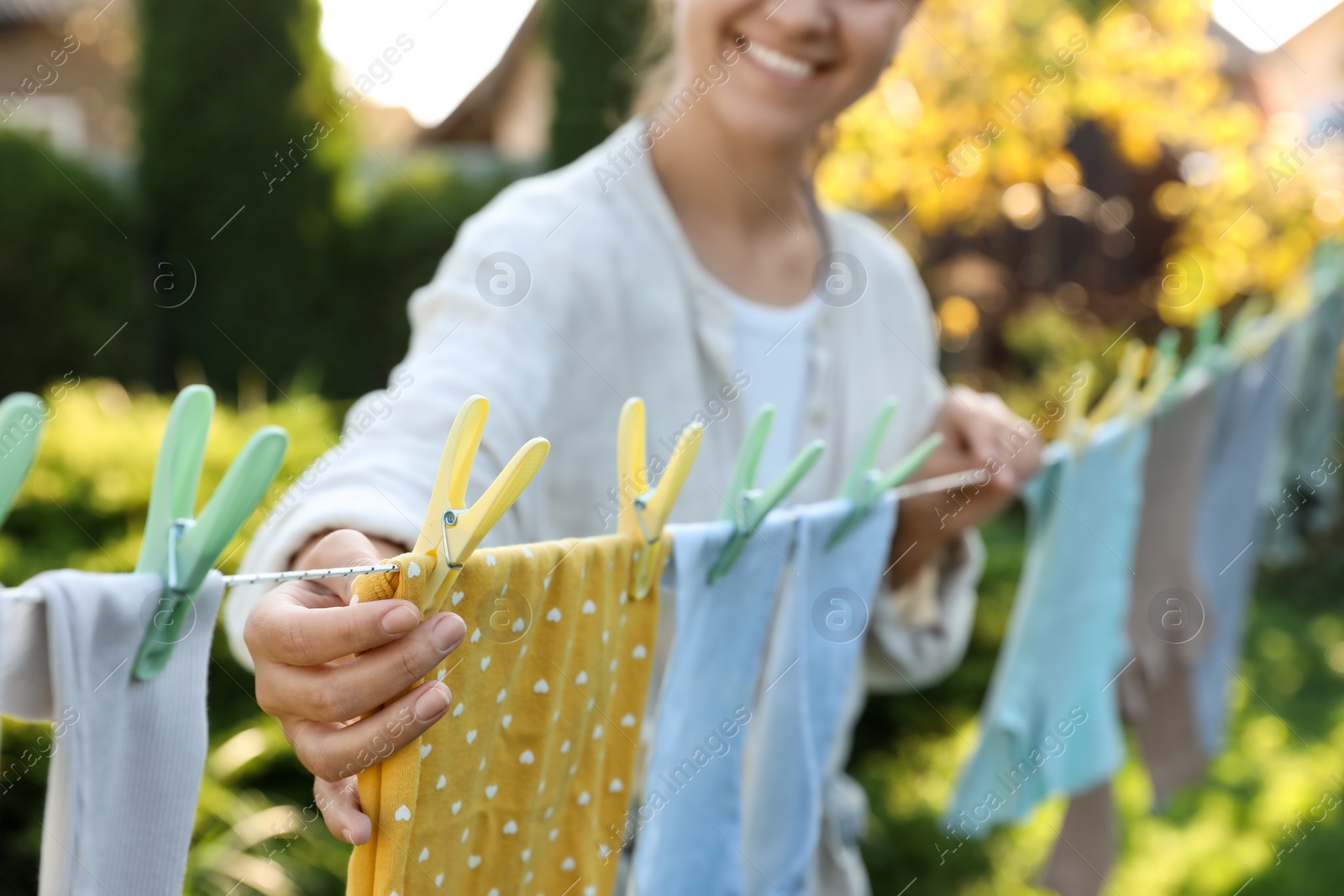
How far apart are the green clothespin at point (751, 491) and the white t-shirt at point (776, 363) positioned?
39 centimetres

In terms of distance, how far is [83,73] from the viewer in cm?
1523

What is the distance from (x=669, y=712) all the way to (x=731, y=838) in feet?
0.52

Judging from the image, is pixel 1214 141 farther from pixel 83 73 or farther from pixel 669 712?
pixel 83 73

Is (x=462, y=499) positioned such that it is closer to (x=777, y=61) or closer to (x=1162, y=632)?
(x=777, y=61)

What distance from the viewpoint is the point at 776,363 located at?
1327mm

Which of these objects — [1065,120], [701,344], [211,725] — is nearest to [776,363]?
[701,344]

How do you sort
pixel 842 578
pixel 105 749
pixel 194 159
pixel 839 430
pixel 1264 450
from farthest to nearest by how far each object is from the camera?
pixel 194 159, pixel 1264 450, pixel 839 430, pixel 842 578, pixel 105 749

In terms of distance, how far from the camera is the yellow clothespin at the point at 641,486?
0.77 meters

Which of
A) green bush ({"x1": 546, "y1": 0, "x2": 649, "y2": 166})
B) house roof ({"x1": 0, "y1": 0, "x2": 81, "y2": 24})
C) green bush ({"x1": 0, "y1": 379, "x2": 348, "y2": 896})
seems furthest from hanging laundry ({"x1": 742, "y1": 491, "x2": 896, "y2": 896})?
house roof ({"x1": 0, "y1": 0, "x2": 81, "y2": 24})

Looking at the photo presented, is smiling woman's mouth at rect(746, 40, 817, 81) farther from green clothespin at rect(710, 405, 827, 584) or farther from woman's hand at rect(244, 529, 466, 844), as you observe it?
woman's hand at rect(244, 529, 466, 844)

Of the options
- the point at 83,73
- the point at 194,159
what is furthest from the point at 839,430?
the point at 83,73

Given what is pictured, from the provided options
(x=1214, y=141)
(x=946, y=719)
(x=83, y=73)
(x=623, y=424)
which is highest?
(x=83, y=73)

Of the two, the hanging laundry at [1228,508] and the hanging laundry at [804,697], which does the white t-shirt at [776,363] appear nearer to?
the hanging laundry at [804,697]

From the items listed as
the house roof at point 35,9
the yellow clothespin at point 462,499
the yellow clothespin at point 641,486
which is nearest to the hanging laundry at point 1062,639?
the yellow clothespin at point 641,486
